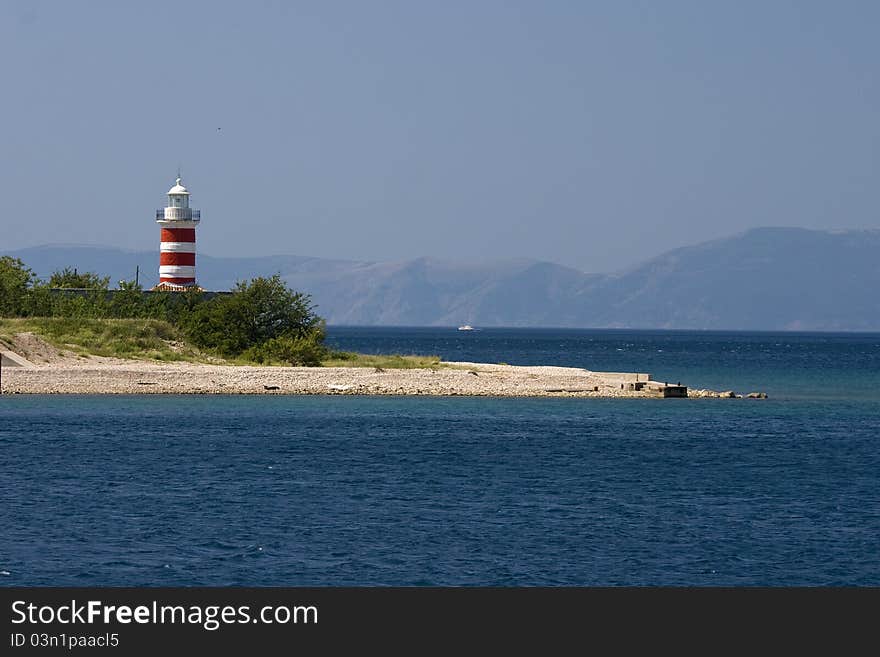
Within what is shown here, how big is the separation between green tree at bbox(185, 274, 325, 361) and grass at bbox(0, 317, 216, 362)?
1.16 meters

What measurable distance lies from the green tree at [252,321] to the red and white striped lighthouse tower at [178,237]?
5227 millimetres

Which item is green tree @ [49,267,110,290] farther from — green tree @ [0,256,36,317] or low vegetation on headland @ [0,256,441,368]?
low vegetation on headland @ [0,256,441,368]

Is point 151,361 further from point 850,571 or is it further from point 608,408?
point 850,571

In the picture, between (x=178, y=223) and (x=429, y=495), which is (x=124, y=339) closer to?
(x=178, y=223)

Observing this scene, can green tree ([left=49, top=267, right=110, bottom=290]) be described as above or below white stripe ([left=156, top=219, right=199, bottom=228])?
below

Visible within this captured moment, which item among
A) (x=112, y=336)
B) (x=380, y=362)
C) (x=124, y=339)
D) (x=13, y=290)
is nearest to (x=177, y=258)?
(x=13, y=290)

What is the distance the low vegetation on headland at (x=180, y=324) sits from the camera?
72.8m

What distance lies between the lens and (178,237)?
272 feet

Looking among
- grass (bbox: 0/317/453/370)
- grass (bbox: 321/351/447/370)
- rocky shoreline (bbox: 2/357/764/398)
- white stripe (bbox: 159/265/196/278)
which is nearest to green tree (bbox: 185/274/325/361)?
grass (bbox: 0/317/453/370)

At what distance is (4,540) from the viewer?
89.1 ft

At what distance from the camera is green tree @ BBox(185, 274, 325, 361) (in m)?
75.2

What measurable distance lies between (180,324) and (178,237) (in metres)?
7.96

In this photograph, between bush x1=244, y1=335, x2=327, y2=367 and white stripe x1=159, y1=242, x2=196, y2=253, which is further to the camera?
white stripe x1=159, y1=242, x2=196, y2=253

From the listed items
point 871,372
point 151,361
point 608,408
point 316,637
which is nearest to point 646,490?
point 316,637
